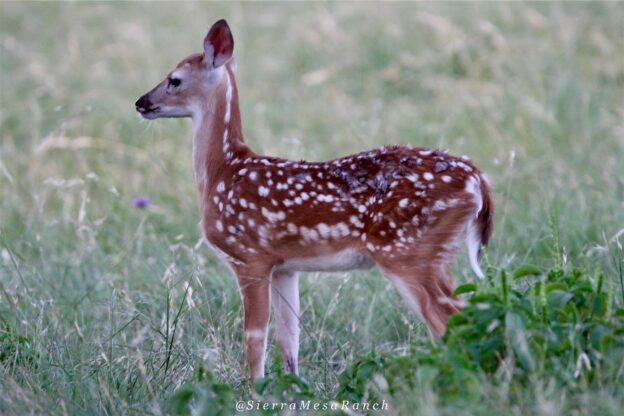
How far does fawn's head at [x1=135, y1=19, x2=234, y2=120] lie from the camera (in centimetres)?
523

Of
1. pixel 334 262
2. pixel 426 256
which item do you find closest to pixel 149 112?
pixel 334 262

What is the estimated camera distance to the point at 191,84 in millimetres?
5277

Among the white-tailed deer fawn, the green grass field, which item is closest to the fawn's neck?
the white-tailed deer fawn

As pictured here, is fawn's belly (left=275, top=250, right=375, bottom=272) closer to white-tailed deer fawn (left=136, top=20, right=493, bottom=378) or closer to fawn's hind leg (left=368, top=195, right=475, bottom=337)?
white-tailed deer fawn (left=136, top=20, right=493, bottom=378)

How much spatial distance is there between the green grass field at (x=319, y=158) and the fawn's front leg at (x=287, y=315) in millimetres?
67

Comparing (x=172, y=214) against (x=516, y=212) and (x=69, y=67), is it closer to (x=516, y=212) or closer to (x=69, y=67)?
(x=516, y=212)

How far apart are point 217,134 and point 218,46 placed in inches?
16.0

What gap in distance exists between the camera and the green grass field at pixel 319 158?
3811mm

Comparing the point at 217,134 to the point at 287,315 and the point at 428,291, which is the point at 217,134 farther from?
the point at 428,291

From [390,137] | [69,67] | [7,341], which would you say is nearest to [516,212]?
[390,137]

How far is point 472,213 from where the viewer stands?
14.5 feet

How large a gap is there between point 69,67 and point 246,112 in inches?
95.2

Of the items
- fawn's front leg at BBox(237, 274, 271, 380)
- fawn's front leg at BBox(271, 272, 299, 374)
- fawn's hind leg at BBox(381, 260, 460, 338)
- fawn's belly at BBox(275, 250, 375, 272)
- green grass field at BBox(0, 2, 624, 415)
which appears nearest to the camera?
green grass field at BBox(0, 2, 624, 415)

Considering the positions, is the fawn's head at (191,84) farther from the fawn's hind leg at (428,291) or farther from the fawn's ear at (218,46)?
the fawn's hind leg at (428,291)
